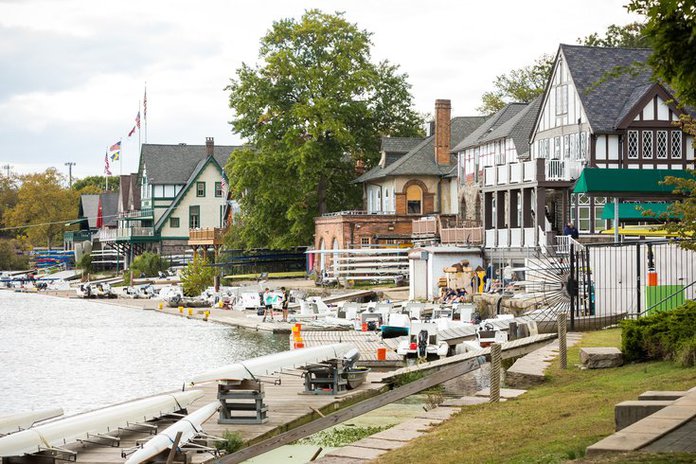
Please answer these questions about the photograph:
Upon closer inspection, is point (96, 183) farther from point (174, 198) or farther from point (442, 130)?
point (442, 130)

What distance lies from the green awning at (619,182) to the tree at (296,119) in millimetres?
40630

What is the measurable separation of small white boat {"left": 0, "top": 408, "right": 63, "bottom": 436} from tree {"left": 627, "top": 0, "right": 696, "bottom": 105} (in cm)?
1276

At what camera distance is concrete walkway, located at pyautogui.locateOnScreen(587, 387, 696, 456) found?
11.4 metres

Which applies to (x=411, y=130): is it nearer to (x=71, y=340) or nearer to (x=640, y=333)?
(x=71, y=340)

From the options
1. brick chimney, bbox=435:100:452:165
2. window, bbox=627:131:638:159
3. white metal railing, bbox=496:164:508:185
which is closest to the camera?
window, bbox=627:131:638:159

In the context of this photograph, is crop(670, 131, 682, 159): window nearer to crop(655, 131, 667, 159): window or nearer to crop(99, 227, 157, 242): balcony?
crop(655, 131, 667, 159): window

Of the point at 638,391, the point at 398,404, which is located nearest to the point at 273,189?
the point at 398,404

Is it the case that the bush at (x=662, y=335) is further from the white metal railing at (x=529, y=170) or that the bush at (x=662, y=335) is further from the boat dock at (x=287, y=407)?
the white metal railing at (x=529, y=170)

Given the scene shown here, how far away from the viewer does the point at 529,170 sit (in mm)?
52688

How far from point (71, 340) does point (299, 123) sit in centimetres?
3023

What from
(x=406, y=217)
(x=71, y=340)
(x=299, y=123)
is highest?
(x=299, y=123)

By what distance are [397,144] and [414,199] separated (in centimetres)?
458

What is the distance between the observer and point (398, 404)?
24.6 metres

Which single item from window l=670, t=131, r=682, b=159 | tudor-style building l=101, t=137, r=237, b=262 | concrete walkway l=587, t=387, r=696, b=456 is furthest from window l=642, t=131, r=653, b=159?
tudor-style building l=101, t=137, r=237, b=262
